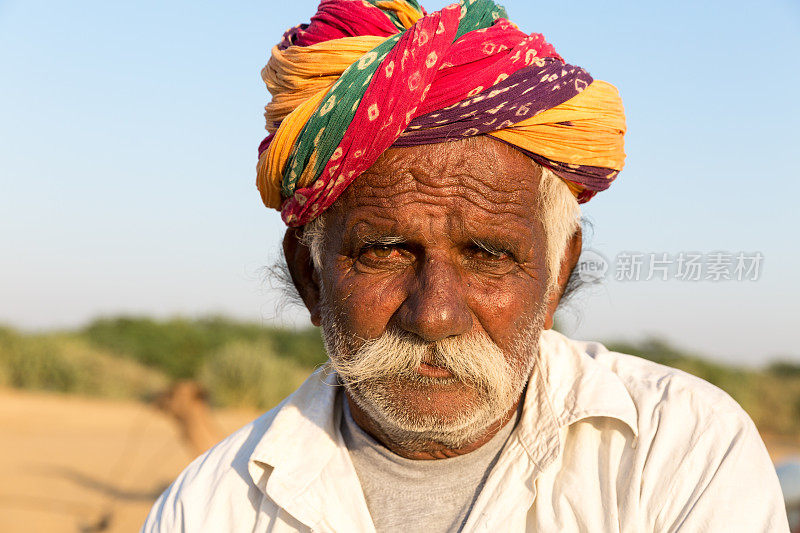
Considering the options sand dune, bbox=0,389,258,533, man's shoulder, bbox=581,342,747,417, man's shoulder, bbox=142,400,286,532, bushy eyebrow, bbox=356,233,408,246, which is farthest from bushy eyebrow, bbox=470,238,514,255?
sand dune, bbox=0,389,258,533

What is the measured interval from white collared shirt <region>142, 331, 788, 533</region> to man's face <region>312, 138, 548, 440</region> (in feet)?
0.65

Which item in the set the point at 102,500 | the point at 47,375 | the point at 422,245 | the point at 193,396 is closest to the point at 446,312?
the point at 422,245

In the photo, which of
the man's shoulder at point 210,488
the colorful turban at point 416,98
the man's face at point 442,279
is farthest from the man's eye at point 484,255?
the man's shoulder at point 210,488

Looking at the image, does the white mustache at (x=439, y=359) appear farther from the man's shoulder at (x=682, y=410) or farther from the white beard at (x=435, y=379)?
the man's shoulder at (x=682, y=410)

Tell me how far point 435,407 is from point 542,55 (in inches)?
46.4

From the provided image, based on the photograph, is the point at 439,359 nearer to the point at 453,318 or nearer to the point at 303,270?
the point at 453,318

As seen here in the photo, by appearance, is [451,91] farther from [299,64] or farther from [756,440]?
[756,440]

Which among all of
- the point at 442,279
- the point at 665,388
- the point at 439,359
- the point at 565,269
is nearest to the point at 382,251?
the point at 442,279

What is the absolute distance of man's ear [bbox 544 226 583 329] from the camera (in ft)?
8.66

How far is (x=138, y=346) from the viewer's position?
2308 cm

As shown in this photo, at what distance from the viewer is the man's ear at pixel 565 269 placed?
2639 millimetres

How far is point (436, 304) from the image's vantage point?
214 cm

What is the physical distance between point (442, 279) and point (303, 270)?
758mm

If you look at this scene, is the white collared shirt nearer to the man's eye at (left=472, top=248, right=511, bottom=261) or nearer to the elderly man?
the elderly man
